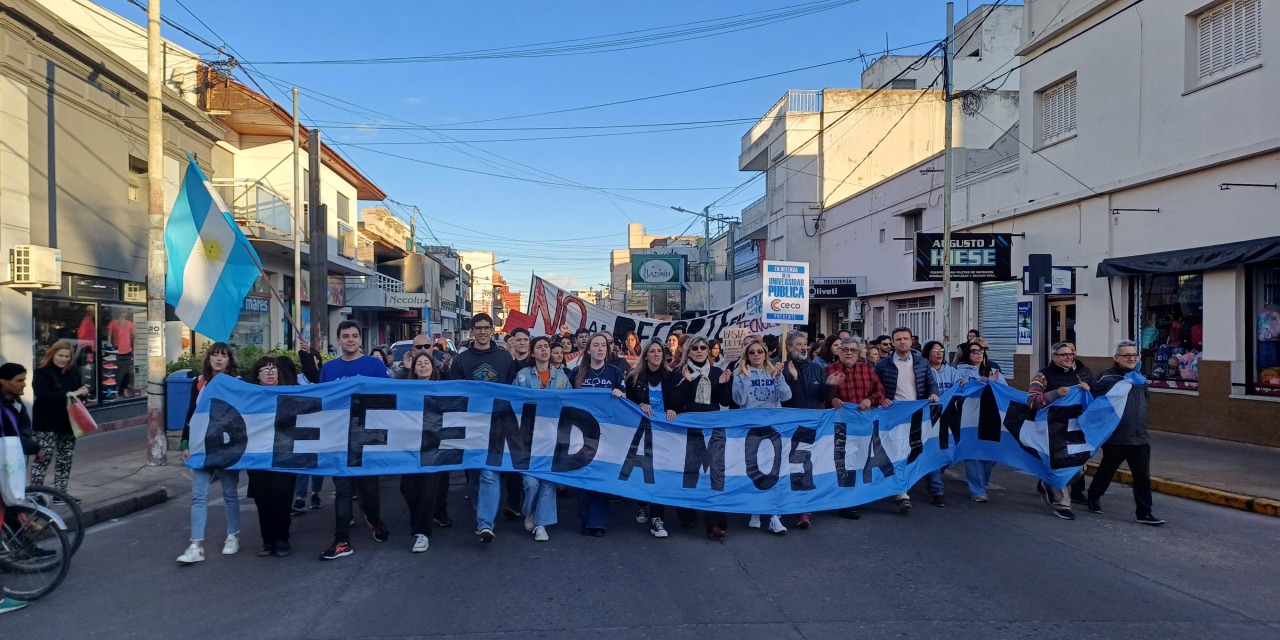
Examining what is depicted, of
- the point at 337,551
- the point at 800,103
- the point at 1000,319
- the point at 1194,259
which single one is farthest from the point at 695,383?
the point at 800,103

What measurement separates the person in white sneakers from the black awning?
13091mm

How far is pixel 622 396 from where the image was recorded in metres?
7.32

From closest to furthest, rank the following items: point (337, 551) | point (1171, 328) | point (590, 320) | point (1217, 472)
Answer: point (337, 551) → point (1217, 472) → point (1171, 328) → point (590, 320)

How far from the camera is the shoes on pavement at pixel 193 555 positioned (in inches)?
247

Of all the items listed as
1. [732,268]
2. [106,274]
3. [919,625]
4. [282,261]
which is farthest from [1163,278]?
[732,268]

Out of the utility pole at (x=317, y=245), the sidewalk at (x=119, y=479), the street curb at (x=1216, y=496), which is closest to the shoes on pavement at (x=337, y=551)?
the sidewalk at (x=119, y=479)

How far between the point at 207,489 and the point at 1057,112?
55.0 feet

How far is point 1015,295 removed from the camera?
1817cm

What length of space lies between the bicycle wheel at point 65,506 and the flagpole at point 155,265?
16.3 ft

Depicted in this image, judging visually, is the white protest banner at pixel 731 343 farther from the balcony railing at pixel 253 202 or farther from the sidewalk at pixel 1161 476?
the balcony railing at pixel 253 202

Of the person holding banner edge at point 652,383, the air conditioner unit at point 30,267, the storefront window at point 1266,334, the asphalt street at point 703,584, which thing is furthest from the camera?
the air conditioner unit at point 30,267

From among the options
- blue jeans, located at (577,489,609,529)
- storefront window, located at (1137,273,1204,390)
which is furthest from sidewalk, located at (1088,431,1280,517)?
blue jeans, located at (577,489,609,529)

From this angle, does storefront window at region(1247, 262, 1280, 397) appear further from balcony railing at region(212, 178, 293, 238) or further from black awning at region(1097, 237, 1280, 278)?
balcony railing at region(212, 178, 293, 238)

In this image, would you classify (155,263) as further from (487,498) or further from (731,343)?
(731,343)
